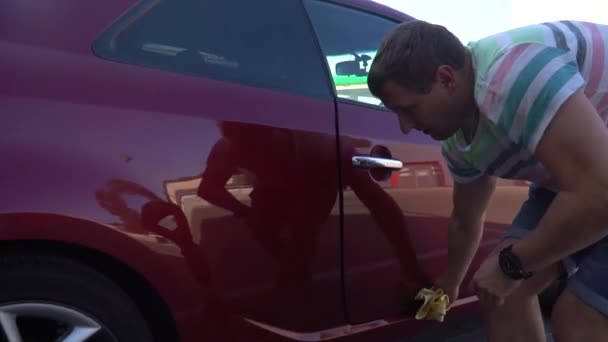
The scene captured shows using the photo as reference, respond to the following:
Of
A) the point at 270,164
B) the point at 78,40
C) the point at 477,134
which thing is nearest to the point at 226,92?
the point at 270,164

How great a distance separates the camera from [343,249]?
175 centimetres

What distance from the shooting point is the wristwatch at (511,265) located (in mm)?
1292

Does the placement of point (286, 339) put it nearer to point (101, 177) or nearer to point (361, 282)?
point (361, 282)

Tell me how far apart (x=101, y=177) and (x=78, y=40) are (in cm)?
36

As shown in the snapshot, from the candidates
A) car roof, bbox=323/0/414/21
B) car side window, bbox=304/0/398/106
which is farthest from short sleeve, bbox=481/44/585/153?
car roof, bbox=323/0/414/21

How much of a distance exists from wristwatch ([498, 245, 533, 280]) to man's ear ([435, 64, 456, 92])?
0.40m

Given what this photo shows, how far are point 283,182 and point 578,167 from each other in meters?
0.78

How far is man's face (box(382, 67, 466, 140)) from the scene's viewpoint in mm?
1244

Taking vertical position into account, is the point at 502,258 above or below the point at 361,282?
above

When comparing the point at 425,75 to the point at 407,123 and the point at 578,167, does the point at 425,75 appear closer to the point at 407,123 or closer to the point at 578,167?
the point at 407,123

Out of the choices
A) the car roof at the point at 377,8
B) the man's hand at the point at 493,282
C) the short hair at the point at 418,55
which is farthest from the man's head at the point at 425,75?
the car roof at the point at 377,8

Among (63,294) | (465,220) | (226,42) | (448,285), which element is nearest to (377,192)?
(465,220)

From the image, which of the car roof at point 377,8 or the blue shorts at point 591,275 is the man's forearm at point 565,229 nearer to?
the blue shorts at point 591,275

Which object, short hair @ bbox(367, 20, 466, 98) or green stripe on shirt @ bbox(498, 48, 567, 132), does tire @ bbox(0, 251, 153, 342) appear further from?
green stripe on shirt @ bbox(498, 48, 567, 132)
